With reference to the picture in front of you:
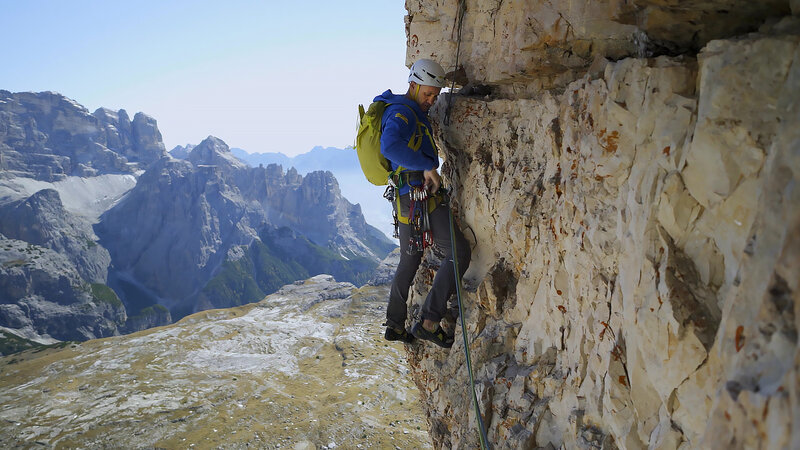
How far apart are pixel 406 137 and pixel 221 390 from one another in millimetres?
28517

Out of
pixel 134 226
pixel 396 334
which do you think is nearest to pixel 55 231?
pixel 134 226

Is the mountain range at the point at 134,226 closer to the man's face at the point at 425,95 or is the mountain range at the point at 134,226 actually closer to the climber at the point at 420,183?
the climber at the point at 420,183

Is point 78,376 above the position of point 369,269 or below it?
above

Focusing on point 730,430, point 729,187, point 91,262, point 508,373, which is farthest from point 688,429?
→ point 91,262

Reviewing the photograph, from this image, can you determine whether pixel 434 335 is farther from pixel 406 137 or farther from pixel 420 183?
pixel 406 137

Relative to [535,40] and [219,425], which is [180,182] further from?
[535,40]

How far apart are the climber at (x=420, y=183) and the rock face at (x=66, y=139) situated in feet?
587

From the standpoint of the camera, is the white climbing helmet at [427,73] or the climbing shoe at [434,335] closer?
the white climbing helmet at [427,73]

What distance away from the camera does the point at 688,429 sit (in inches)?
136

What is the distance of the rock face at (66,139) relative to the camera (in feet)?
487

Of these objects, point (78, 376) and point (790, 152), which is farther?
point (78, 376)

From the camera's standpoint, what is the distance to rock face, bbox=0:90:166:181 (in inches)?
5846

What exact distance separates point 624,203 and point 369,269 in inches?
6790

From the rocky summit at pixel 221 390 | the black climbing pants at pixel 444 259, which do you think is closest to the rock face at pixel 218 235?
the rocky summit at pixel 221 390
